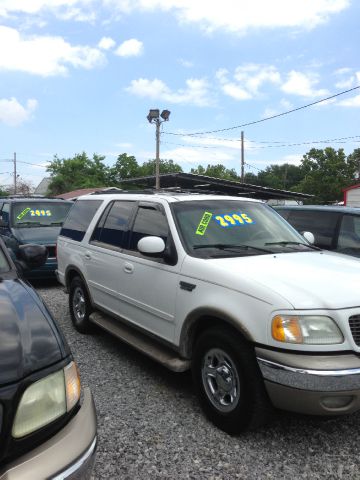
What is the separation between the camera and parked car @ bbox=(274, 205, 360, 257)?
6297mm

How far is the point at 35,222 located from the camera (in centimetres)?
951

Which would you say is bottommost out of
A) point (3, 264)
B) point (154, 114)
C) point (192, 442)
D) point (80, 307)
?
point (192, 442)

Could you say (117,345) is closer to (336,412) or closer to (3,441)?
(336,412)

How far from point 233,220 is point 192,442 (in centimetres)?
192

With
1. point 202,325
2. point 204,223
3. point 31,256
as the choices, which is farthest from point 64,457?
point 204,223

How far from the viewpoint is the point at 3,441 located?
174cm

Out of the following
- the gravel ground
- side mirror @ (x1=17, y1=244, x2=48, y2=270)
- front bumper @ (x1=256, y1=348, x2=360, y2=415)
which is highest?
side mirror @ (x1=17, y1=244, x2=48, y2=270)

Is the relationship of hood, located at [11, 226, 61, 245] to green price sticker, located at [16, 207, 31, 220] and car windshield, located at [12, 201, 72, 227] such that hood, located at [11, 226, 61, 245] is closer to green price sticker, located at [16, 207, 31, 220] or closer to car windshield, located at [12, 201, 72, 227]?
car windshield, located at [12, 201, 72, 227]

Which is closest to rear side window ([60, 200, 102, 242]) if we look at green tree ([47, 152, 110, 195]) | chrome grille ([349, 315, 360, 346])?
chrome grille ([349, 315, 360, 346])

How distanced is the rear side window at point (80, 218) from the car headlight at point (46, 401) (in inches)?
143

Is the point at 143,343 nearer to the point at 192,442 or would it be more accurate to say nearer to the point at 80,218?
the point at 192,442

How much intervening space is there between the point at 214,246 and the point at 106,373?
5.52 ft

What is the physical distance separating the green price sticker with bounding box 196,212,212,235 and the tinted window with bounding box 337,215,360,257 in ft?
9.66

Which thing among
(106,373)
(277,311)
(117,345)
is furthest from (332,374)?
(117,345)
